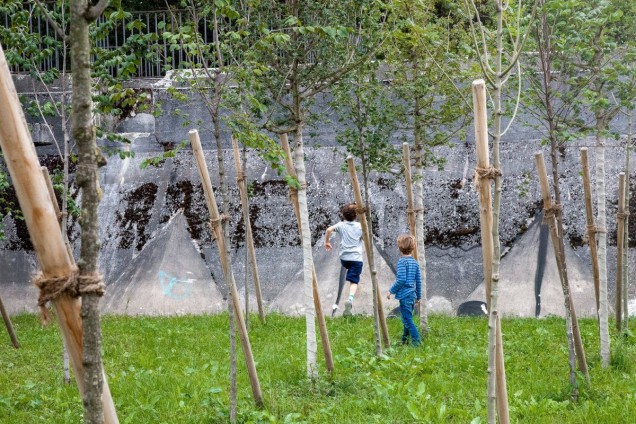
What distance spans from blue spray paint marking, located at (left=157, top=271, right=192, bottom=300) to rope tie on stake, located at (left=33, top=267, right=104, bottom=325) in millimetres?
11323

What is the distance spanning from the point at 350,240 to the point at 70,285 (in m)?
9.80

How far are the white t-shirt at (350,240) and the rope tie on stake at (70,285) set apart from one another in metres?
9.73

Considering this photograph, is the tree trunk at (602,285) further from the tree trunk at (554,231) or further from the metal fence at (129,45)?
the metal fence at (129,45)

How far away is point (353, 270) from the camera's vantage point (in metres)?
13.5

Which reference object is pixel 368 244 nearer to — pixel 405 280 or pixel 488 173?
pixel 405 280

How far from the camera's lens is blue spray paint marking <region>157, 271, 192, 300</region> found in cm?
1488

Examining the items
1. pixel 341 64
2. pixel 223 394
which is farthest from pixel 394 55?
pixel 223 394

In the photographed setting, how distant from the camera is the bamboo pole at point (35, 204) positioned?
3.58 m

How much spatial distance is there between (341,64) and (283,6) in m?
0.82

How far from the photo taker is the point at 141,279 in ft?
49.7

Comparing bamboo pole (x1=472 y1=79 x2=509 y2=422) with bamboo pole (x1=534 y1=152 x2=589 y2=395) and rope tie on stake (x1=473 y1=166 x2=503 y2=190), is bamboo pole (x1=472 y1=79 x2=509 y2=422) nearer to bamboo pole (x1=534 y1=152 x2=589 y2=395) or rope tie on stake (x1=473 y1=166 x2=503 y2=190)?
rope tie on stake (x1=473 y1=166 x2=503 y2=190)

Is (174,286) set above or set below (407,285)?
below

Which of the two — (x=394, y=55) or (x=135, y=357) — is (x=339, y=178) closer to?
(x=394, y=55)

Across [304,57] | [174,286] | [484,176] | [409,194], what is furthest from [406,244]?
[174,286]
